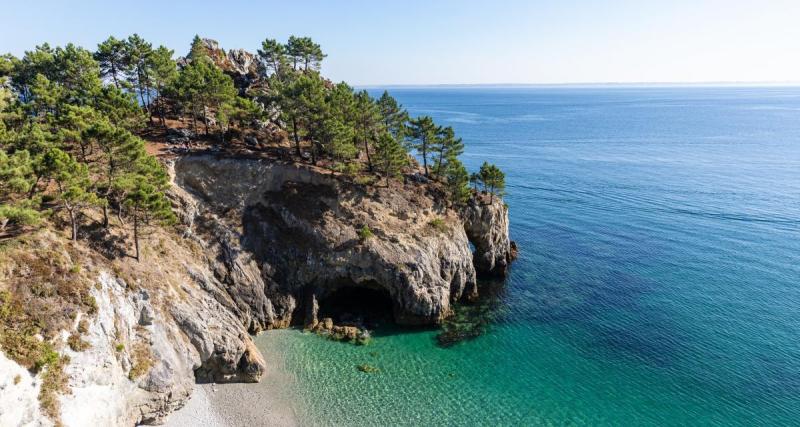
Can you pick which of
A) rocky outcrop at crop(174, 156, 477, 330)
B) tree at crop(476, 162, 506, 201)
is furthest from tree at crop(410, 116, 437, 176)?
rocky outcrop at crop(174, 156, 477, 330)

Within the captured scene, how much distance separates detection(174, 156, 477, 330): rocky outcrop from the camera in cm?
5109

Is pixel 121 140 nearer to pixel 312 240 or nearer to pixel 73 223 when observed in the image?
pixel 73 223

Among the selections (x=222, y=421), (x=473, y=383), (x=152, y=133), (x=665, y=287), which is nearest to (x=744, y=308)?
(x=665, y=287)

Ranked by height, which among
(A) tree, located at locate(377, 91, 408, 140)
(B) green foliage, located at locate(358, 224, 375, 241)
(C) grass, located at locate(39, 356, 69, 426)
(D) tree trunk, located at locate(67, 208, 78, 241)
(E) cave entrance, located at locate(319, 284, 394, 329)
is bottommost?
(E) cave entrance, located at locate(319, 284, 394, 329)

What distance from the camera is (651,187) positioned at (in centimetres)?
10219

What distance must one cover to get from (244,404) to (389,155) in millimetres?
34927

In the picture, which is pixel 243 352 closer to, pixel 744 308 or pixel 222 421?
pixel 222 421

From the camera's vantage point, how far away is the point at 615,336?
49.7m

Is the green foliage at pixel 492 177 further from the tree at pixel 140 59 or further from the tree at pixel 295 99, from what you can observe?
the tree at pixel 140 59

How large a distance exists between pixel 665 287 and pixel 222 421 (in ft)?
189

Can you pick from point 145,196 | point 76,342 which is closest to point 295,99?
point 145,196

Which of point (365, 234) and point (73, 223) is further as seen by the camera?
point (365, 234)

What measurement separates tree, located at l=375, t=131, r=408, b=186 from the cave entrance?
1652 centimetres

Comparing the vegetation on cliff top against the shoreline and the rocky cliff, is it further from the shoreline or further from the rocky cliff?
the shoreline
